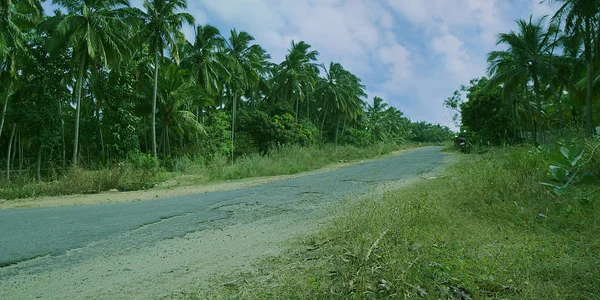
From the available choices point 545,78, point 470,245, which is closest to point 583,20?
point 545,78

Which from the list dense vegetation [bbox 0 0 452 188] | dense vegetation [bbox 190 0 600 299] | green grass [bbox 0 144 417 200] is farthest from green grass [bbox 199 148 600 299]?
dense vegetation [bbox 0 0 452 188]

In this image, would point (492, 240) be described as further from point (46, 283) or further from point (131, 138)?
point (131, 138)

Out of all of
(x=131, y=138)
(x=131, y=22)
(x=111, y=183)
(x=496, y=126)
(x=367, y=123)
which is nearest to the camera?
(x=111, y=183)

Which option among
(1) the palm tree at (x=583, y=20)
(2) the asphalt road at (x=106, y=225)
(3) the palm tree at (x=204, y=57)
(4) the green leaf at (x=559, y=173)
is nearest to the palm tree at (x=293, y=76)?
(3) the palm tree at (x=204, y=57)

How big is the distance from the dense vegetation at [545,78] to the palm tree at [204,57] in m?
19.5

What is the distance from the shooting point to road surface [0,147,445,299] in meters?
3.70

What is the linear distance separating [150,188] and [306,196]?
7306 mm

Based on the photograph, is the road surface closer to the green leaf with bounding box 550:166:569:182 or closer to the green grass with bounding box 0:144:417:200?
the green leaf with bounding box 550:166:569:182

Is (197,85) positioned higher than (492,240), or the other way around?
(197,85)

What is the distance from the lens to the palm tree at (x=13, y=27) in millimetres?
16672

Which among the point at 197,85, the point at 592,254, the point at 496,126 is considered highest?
the point at 197,85

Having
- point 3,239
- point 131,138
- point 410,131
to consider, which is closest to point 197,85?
point 131,138

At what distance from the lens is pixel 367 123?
200 feet

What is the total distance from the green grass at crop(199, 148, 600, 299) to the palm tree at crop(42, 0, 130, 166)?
17.3 metres
